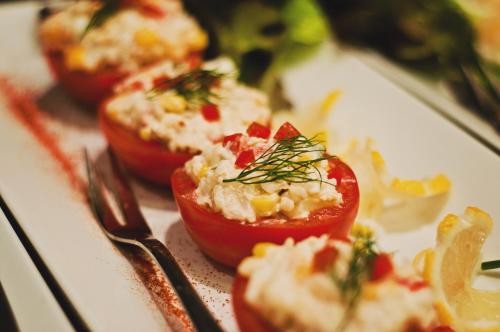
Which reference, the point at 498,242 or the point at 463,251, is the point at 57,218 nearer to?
the point at 463,251

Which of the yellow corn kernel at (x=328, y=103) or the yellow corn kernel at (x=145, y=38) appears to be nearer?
the yellow corn kernel at (x=328, y=103)

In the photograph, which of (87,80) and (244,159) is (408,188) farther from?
(87,80)

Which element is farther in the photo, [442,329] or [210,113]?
[210,113]

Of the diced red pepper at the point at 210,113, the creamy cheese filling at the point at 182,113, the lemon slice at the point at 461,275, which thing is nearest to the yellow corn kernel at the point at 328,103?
the creamy cheese filling at the point at 182,113

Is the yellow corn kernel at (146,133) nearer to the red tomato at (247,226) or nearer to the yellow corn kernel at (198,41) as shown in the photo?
the red tomato at (247,226)

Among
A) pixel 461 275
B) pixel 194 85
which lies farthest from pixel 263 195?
pixel 194 85

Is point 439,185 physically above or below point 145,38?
below

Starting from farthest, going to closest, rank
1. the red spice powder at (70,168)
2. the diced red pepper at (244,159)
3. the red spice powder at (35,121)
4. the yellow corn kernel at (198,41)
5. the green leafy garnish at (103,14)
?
1. the yellow corn kernel at (198,41)
2. the green leafy garnish at (103,14)
3. the red spice powder at (35,121)
4. the diced red pepper at (244,159)
5. the red spice powder at (70,168)
